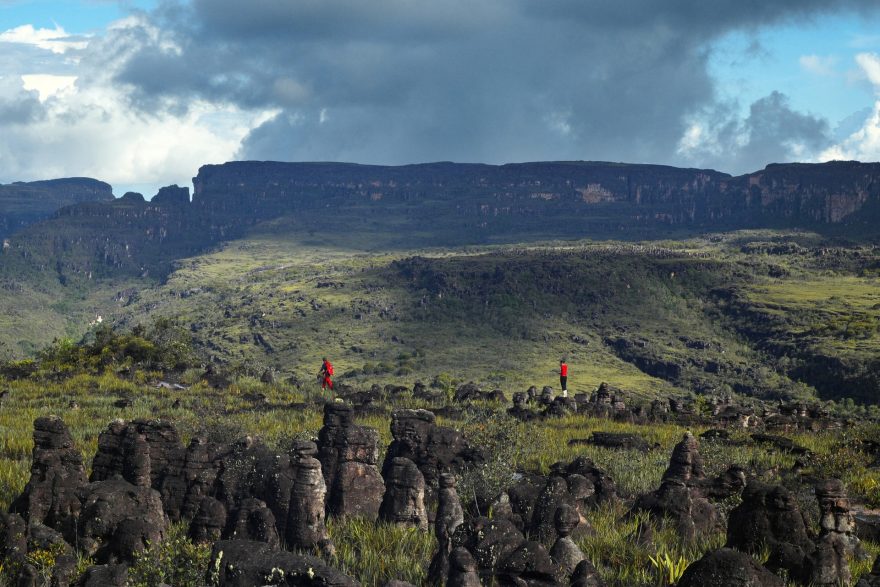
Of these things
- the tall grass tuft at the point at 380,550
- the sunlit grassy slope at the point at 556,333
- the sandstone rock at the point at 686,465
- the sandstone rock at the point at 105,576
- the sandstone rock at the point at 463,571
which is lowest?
the sunlit grassy slope at the point at 556,333

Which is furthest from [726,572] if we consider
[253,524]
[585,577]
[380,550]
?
[253,524]

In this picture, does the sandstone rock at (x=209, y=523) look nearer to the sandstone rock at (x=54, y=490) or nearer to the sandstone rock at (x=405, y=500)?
the sandstone rock at (x=54, y=490)

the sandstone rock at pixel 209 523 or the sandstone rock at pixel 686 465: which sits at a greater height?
the sandstone rock at pixel 686 465

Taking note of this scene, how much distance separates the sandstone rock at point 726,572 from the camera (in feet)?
43.7

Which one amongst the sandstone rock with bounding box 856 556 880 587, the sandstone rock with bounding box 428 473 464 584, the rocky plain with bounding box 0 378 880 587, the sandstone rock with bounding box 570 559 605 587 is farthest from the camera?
the sandstone rock with bounding box 428 473 464 584

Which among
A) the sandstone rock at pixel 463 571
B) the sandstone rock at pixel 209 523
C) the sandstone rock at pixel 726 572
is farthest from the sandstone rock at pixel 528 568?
the sandstone rock at pixel 209 523

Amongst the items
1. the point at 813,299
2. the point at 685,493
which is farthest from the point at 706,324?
the point at 685,493

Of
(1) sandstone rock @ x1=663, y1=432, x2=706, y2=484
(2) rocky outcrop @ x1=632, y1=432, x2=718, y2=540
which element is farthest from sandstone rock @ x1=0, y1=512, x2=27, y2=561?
(1) sandstone rock @ x1=663, y1=432, x2=706, y2=484

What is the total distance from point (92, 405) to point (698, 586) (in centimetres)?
3577

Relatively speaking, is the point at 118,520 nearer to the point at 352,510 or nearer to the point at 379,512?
the point at 352,510

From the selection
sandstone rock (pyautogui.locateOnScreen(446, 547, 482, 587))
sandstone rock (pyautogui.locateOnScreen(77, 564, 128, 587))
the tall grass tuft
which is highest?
sandstone rock (pyautogui.locateOnScreen(446, 547, 482, 587))

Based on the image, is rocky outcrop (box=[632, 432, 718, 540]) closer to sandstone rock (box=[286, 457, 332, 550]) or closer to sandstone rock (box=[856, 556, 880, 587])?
sandstone rock (box=[856, 556, 880, 587])

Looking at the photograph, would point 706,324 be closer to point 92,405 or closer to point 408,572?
point 92,405

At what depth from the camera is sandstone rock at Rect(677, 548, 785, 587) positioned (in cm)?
1331
